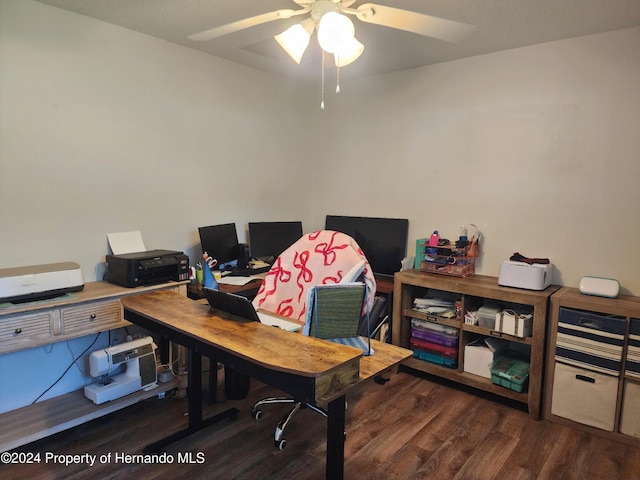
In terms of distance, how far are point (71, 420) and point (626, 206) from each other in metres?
3.55

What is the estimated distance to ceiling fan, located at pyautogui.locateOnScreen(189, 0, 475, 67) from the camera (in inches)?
67.1

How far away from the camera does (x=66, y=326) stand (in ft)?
7.32

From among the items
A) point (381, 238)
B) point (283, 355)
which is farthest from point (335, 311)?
point (381, 238)

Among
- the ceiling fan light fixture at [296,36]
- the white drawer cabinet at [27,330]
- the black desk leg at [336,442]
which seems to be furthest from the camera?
the white drawer cabinet at [27,330]

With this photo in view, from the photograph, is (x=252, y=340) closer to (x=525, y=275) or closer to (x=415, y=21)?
(x=415, y=21)

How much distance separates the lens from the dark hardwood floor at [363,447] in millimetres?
2059

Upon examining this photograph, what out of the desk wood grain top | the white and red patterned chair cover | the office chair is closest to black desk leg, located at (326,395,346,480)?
the office chair

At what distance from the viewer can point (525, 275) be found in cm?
269

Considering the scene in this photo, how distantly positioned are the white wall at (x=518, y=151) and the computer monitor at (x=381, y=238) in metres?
0.12

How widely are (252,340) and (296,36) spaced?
1.40 meters

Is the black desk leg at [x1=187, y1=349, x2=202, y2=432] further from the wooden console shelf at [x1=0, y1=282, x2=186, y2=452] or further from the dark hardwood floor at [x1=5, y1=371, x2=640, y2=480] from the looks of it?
the wooden console shelf at [x1=0, y1=282, x2=186, y2=452]

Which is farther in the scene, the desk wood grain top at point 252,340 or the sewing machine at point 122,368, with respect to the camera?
the sewing machine at point 122,368

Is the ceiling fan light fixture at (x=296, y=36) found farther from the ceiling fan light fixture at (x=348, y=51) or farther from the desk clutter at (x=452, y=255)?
the desk clutter at (x=452, y=255)

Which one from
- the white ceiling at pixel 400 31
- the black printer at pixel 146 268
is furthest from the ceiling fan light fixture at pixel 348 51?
the black printer at pixel 146 268
